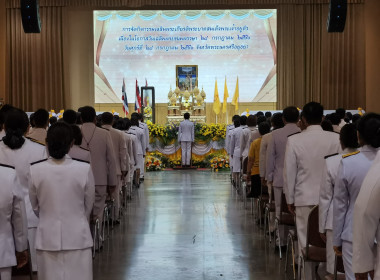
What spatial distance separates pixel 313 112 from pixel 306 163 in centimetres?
39

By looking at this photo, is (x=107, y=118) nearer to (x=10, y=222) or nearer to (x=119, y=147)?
(x=119, y=147)

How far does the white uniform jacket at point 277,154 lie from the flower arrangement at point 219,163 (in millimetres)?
9287

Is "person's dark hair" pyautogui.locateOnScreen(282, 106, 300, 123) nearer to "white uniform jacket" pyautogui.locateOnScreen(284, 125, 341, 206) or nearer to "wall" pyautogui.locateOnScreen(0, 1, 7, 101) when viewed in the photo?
"white uniform jacket" pyautogui.locateOnScreen(284, 125, 341, 206)

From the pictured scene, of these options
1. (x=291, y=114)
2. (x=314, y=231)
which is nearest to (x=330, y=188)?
(x=314, y=231)

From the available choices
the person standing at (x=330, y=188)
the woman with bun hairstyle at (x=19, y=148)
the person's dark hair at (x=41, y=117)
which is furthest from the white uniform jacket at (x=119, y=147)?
the person standing at (x=330, y=188)

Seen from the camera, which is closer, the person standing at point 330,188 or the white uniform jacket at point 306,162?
the person standing at point 330,188

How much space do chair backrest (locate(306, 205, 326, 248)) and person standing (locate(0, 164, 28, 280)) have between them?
6.02 ft

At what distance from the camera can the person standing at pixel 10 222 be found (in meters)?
3.52

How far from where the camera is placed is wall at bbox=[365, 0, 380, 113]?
711 inches

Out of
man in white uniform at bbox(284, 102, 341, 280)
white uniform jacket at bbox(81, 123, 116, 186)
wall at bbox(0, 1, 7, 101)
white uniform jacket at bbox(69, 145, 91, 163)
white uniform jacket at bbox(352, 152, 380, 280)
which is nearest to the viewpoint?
white uniform jacket at bbox(352, 152, 380, 280)

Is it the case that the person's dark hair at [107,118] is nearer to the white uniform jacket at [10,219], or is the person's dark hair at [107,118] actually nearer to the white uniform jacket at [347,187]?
the white uniform jacket at [10,219]

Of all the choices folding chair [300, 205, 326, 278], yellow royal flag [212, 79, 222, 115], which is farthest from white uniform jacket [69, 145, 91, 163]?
yellow royal flag [212, 79, 222, 115]

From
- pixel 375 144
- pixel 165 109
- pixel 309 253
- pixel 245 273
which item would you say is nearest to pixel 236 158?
pixel 245 273

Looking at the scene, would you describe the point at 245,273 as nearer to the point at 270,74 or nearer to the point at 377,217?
the point at 377,217
